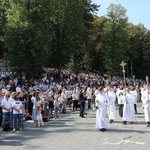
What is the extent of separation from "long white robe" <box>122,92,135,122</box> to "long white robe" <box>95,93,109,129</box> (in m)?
2.59

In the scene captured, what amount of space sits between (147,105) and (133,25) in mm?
75646

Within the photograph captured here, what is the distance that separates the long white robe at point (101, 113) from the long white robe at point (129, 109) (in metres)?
2.59

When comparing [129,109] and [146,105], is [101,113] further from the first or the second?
[129,109]

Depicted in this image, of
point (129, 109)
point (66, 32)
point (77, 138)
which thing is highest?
point (66, 32)

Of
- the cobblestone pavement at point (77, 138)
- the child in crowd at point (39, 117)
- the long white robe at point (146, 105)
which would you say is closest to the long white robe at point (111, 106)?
the cobblestone pavement at point (77, 138)

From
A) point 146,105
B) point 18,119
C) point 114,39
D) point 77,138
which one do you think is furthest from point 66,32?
point 77,138

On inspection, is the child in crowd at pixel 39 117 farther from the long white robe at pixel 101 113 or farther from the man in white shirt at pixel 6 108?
the long white robe at pixel 101 113

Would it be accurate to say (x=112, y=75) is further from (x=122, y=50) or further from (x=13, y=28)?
(x=13, y=28)

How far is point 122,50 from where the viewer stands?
65.6 meters

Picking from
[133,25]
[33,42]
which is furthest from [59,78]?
[133,25]

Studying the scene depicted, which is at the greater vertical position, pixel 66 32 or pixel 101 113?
pixel 66 32

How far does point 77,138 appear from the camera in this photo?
13.6 m

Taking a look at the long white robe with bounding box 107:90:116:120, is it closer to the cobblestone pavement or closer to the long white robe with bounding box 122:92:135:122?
the long white robe with bounding box 122:92:135:122

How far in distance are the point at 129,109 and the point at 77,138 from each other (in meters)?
5.42
